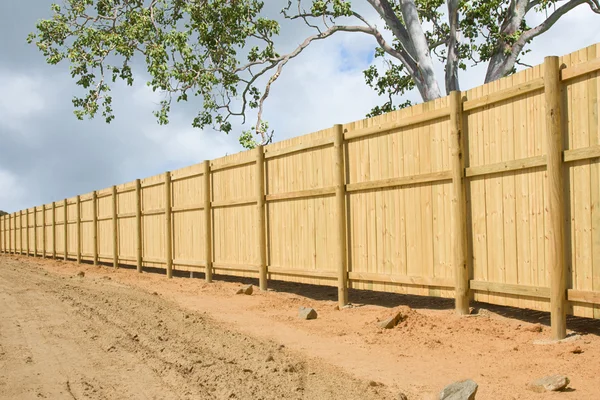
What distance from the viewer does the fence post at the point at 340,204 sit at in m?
8.96

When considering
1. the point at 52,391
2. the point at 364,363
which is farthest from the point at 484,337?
the point at 52,391

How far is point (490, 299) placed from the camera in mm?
7020

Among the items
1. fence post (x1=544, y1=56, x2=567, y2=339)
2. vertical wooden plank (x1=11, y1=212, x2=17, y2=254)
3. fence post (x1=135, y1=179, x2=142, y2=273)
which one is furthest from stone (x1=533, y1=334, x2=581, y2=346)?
vertical wooden plank (x1=11, y1=212, x2=17, y2=254)

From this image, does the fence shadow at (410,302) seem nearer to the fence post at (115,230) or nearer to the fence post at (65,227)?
the fence post at (115,230)

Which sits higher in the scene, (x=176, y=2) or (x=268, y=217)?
(x=176, y=2)

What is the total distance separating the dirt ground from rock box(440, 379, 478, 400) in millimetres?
345

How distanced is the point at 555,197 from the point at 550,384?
204 cm

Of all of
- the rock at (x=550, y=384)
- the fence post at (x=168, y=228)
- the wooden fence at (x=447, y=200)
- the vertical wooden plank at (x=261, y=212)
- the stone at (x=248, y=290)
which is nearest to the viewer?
the rock at (x=550, y=384)

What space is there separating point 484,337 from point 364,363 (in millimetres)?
1579

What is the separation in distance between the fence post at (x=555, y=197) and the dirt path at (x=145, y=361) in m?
2.40

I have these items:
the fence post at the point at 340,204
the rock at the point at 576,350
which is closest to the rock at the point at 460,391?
the rock at the point at 576,350

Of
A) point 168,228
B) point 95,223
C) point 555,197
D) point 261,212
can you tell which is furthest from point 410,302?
point 95,223

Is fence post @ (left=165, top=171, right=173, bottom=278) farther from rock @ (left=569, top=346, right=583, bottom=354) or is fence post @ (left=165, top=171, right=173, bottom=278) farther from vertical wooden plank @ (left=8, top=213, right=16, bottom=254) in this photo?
vertical wooden plank @ (left=8, top=213, right=16, bottom=254)

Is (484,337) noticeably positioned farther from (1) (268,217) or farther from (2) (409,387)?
(1) (268,217)
